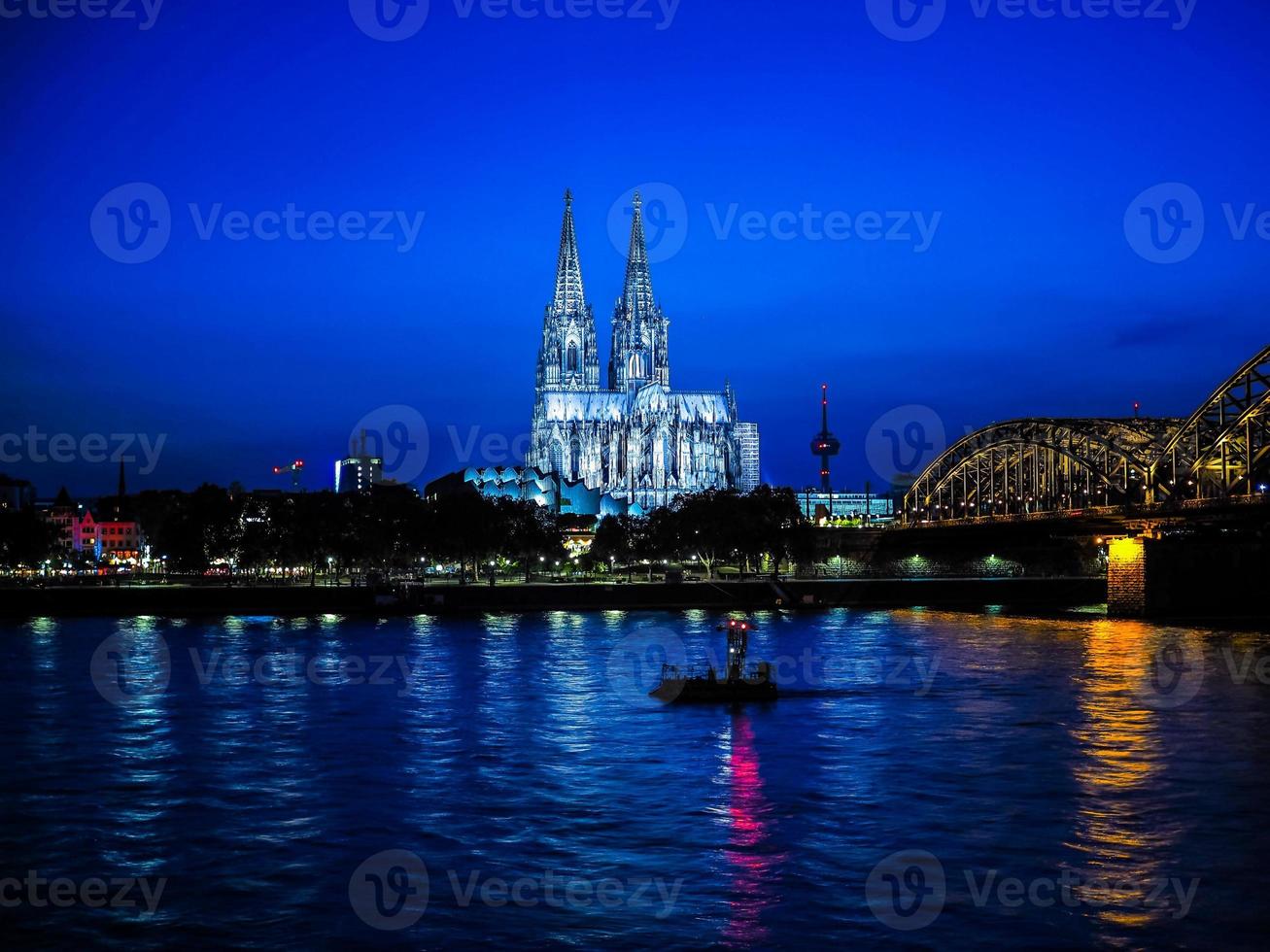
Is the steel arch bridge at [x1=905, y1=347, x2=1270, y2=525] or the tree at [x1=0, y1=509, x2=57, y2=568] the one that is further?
the tree at [x1=0, y1=509, x2=57, y2=568]

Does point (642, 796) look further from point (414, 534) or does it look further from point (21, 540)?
point (21, 540)

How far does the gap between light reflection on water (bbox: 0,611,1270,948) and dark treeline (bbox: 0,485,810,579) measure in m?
76.3

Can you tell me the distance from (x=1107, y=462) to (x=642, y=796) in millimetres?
101232

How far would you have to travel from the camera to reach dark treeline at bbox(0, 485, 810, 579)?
149 meters

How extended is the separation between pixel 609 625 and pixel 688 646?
19748 millimetres

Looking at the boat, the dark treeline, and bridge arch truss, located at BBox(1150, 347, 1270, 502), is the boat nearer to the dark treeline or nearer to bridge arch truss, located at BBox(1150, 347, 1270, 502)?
bridge arch truss, located at BBox(1150, 347, 1270, 502)

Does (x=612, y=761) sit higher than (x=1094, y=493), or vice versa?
(x=1094, y=493)

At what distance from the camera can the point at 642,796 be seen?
39000 millimetres

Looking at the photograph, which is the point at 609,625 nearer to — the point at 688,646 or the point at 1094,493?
the point at 688,646

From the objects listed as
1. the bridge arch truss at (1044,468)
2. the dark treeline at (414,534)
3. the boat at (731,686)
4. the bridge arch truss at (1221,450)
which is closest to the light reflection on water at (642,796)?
the boat at (731,686)

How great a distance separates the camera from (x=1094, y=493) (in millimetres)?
124250

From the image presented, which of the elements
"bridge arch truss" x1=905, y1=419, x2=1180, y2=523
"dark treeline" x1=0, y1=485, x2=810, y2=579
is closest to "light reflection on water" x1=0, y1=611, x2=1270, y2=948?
"bridge arch truss" x1=905, y1=419, x2=1180, y2=523

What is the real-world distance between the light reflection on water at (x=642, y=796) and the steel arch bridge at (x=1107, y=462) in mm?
37505

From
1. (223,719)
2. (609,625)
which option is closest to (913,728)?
(223,719)
